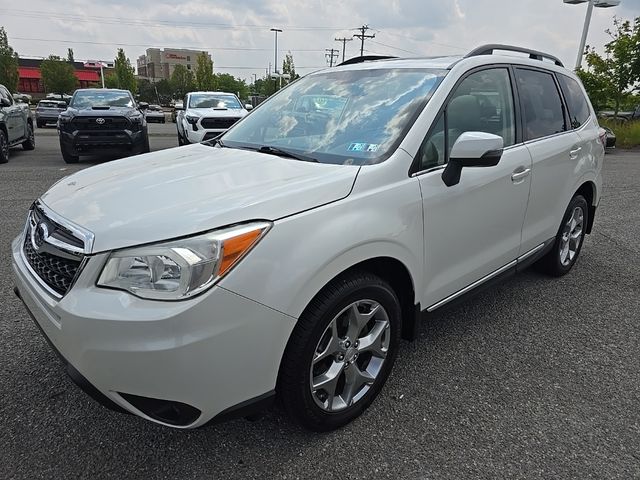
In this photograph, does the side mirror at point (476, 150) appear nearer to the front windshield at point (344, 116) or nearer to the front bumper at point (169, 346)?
the front windshield at point (344, 116)

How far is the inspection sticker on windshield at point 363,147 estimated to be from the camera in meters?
2.47

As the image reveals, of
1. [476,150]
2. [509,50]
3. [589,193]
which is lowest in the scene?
[589,193]

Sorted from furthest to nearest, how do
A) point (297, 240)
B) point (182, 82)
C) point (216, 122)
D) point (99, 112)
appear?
point (182, 82) → point (216, 122) → point (99, 112) → point (297, 240)

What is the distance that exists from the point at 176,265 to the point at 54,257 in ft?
2.06

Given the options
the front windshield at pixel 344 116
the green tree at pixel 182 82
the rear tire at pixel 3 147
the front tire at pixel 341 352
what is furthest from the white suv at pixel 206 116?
the green tree at pixel 182 82

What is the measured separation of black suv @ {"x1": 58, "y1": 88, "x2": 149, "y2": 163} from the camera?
10.5m

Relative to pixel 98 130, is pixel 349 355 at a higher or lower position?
lower

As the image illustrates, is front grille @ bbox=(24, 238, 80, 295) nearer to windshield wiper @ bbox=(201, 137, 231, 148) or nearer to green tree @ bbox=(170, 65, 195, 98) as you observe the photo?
windshield wiper @ bbox=(201, 137, 231, 148)

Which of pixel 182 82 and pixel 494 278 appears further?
pixel 182 82

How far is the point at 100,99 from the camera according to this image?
11.7m

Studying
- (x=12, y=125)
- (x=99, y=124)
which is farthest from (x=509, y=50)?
(x=12, y=125)

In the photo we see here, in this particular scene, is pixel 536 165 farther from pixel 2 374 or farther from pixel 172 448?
pixel 2 374

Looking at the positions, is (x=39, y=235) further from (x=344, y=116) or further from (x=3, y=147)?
(x=3, y=147)

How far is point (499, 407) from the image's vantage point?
2.53 metres
